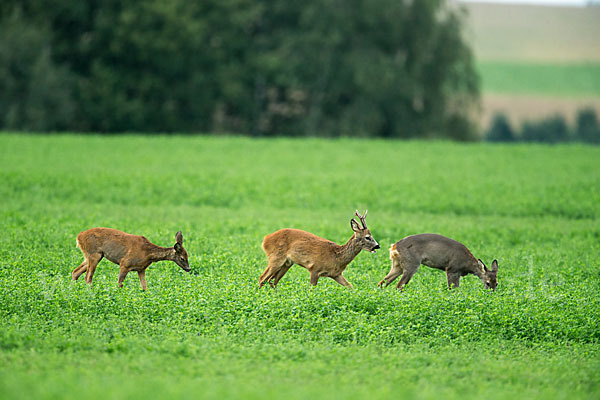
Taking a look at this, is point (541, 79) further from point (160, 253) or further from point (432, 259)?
point (160, 253)

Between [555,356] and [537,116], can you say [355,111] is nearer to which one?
[537,116]

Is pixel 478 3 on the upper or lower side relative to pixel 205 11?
upper

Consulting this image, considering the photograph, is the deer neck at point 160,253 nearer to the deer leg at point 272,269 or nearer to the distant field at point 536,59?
the deer leg at point 272,269

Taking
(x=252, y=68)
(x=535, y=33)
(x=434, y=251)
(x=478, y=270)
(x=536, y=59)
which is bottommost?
(x=478, y=270)

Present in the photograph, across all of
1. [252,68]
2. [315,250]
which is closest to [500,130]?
[252,68]

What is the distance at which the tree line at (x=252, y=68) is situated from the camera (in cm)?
4534

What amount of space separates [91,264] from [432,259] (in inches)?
190

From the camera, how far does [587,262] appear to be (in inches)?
573

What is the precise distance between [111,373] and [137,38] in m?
38.8

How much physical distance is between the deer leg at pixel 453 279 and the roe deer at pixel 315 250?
1.57 metres

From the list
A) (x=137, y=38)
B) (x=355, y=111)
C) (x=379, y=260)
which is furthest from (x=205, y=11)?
(x=379, y=260)

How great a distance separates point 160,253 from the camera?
10.9 m

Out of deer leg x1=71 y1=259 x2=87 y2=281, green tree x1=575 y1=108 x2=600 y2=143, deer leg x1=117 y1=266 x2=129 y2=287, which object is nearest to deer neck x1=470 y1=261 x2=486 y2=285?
deer leg x1=117 y1=266 x2=129 y2=287

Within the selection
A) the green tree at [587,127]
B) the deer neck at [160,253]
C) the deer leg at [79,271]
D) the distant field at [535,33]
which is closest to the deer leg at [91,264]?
the deer leg at [79,271]
